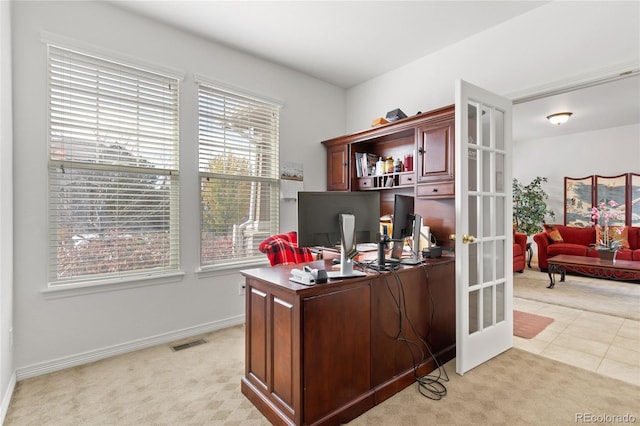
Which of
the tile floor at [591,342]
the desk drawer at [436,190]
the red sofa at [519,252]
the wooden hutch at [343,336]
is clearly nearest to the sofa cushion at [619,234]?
the red sofa at [519,252]

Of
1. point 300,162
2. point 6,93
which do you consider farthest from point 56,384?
point 300,162

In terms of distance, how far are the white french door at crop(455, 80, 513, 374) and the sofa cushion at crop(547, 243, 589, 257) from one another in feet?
14.4

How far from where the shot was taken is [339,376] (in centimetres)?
177

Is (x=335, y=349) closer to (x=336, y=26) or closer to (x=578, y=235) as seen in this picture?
(x=336, y=26)

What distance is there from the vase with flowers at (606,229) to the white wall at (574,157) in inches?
23.8

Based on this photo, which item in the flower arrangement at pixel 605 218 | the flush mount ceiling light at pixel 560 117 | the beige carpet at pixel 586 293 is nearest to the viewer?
the beige carpet at pixel 586 293

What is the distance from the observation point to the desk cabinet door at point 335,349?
1639 millimetres

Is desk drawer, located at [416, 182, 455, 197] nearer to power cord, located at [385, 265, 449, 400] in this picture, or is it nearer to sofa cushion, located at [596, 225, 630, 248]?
power cord, located at [385, 265, 449, 400]

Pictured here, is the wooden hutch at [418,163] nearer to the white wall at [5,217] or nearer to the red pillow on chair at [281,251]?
the red pillow on chair at [281,251]

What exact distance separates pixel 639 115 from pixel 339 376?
698cm

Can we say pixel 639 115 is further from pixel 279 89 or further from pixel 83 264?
pixel 83 264

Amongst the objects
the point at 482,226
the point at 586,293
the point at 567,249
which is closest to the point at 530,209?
the point at 567,249

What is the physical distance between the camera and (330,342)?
1721 millimetres

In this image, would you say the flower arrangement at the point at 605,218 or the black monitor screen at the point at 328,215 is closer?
the black monitor screen at the point at 328,215
